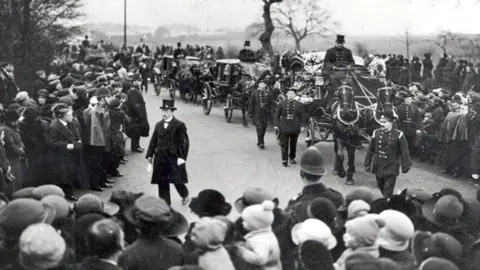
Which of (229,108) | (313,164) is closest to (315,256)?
(313,164)

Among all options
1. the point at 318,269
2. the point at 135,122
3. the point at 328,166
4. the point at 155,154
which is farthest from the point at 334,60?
the point at 318,269

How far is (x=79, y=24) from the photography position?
1789 cm

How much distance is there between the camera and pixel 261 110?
13.5 metres

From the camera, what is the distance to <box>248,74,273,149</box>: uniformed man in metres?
13.2

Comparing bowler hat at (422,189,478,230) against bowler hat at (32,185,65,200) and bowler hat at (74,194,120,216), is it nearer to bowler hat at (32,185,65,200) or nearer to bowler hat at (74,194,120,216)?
bowler hat at (74,194,120,216)

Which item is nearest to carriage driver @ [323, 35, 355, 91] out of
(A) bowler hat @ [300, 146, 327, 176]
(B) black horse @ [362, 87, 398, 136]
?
(B) black horse @ [362, 87, 398, 136]

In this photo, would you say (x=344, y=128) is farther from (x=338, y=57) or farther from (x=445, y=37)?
(x=445, y=37)

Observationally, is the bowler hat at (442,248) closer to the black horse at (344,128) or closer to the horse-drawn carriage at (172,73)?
the black horse at (344,128)

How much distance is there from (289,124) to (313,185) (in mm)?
6725

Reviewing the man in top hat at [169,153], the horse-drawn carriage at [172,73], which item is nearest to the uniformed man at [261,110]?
the man in top hat at [169,153]

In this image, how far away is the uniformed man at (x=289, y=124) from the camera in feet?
38.4

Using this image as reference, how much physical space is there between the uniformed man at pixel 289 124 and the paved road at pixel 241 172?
13.2 inches

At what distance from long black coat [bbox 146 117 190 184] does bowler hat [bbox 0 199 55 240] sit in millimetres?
4128

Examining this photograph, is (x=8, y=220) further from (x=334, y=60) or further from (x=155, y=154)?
(x=334, y=60)
